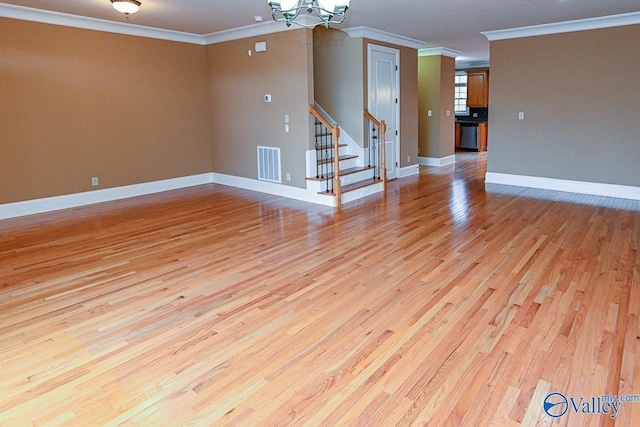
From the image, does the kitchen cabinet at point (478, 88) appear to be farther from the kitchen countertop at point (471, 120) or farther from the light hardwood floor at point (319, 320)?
the light hardwood floor at point (319, 320)

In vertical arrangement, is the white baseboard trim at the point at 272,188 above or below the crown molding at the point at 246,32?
below

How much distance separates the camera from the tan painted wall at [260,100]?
658 centimetres

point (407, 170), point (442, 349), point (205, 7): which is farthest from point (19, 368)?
point (407, 170)

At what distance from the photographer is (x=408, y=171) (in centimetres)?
892

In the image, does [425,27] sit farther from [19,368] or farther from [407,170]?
[19,368]

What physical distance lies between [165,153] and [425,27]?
461 cm

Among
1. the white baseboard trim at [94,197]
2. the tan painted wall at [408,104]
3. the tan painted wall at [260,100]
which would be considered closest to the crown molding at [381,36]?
the tan painted wall at [408,104]

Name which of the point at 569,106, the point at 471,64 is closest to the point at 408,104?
the point at 569,106

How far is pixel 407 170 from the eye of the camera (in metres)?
8.89

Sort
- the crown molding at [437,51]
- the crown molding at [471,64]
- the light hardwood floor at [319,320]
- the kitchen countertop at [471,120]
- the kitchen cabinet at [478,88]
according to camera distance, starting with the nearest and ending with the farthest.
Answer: the light hardwood floor at [319,320], the crown molding at [437,51], the kitchen cabinet at [478,88], the crown molding at [471,64], the kitchen countertop at [471,120]

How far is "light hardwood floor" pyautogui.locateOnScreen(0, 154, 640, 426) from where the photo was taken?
2.19 m

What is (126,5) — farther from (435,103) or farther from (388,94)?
(435,103)

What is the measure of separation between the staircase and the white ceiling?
1527 millimetres

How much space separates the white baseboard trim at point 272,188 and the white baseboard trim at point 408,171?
8.27ft
